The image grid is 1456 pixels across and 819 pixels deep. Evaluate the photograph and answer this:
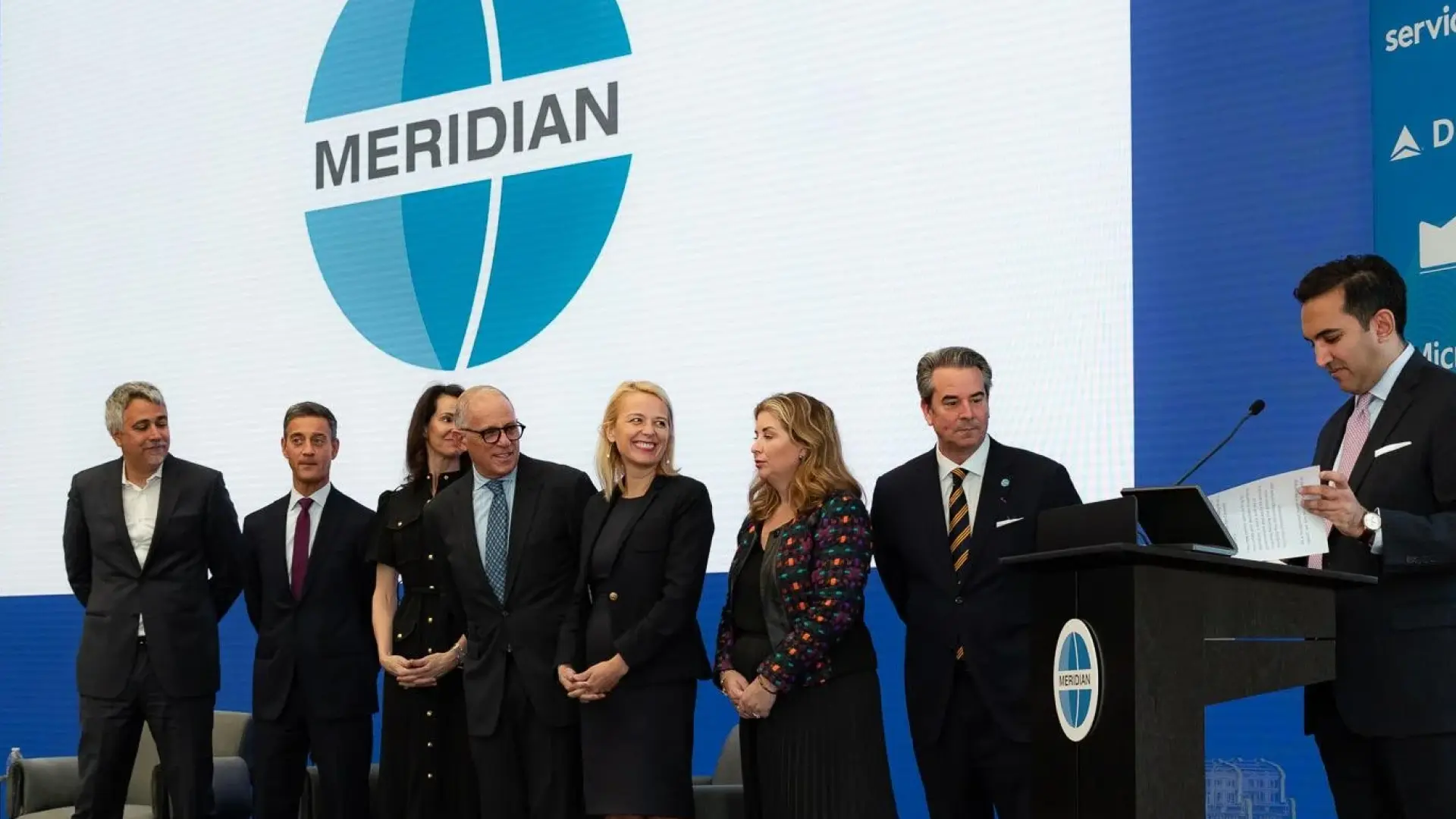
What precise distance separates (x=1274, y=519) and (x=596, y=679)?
1.76 metres

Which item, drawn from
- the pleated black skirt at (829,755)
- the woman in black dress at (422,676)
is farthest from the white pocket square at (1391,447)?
the woman in black dress at (422,676)

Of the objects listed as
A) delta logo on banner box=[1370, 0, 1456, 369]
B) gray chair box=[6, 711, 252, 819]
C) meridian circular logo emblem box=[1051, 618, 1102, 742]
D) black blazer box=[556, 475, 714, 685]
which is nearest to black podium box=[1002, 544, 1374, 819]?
meridian circular logo emblem box=[1051, 618, 1102, 742]

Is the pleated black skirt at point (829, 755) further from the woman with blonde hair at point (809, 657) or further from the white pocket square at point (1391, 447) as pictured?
the white pocket square at point (1391, 447)

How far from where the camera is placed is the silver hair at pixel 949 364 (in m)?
3.47

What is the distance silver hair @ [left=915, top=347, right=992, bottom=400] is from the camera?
11.4ft

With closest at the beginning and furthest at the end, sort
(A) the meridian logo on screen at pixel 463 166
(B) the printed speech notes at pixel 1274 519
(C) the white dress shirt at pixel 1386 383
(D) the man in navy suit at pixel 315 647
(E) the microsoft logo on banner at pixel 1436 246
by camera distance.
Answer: (B) the printed speech notes at pixel 1274 519 → (C) the white dress shirt at pixel 1386 383 → (E) the microsoft logo on banner at pixel 1436 246 → (D) the man in navy suit at pixel 315 647 → (A) the meridian logo on screen at pixel 463 166

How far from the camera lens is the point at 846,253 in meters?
4.55

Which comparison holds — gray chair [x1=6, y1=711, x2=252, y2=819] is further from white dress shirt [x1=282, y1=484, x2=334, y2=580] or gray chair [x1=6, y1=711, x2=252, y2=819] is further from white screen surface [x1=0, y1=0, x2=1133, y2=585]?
white screen surface [x1=0, y1=0, x2=1133, y2=585]

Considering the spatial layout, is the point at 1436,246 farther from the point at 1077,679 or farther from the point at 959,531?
the point at 1077,679

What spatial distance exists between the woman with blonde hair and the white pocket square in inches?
46.0

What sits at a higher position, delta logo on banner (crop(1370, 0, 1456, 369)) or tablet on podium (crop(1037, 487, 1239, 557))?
delta logo on banner (crop(1370, 0, 1456, 369))

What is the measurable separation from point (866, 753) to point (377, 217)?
3075 mm

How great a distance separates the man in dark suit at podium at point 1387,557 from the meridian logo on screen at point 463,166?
2.77m

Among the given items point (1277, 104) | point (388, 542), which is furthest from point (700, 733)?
point (1277, 104)
